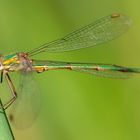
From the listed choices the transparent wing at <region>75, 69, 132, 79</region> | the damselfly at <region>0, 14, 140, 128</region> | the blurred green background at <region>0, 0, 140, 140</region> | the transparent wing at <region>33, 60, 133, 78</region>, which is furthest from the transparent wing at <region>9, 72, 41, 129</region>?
the transparent wing at <region>75, 69, 132, 79</region>

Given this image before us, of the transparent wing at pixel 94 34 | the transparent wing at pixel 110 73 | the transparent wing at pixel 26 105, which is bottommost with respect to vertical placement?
the transparent wing at pixel 110 73

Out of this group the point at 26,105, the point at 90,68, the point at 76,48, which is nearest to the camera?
the point at 26,105

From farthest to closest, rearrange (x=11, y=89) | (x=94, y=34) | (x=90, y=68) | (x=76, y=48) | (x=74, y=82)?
(x=94, y=34) < (x=90, y=68) < (x=76, y=48) < (x=74, y=82) < (x=11, y=89)

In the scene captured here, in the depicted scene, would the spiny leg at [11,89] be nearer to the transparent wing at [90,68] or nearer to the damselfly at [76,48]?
the damselfly at [76,48]

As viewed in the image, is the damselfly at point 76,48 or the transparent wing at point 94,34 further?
the transparent wing at point 94,34

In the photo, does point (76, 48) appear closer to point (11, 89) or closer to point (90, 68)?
point (90, 68)

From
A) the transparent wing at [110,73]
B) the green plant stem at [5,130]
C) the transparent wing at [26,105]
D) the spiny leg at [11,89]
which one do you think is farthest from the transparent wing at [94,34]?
the green plant stem at [5,130]

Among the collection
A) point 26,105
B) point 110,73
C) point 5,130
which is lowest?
point 110,73

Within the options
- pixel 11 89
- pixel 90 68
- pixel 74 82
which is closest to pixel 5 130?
pixel 11 89
